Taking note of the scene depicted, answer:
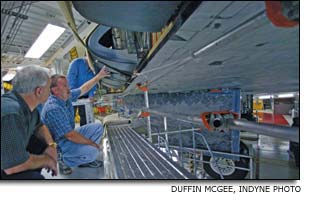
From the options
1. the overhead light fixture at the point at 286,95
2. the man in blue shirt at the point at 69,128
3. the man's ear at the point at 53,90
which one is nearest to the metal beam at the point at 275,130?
the overhead light fixture at the point at 286,95

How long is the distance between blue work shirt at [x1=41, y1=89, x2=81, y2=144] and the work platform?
1.00 ft

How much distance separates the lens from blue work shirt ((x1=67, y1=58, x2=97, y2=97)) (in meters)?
0.97

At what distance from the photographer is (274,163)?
1223mm

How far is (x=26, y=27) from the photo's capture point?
0.82 m

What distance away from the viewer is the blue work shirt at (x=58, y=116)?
911 mm

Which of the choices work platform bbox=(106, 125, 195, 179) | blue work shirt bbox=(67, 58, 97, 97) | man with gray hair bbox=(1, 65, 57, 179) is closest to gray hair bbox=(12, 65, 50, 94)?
man with gray hair bbox=(1, 65, 57, 179)

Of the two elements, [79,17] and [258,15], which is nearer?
[258,15]

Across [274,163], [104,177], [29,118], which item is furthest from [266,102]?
[29,118]

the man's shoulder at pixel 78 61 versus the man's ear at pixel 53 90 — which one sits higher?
the man's shoulder at pixel 78 61

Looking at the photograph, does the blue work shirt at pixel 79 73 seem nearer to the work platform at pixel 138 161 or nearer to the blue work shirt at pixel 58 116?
the blue work shirt at pixel 58 116

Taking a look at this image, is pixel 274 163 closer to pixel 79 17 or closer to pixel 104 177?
pixel 104 177

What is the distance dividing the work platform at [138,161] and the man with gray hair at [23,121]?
0.40 m

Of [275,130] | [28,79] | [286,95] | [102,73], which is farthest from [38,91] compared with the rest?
[286,95]
